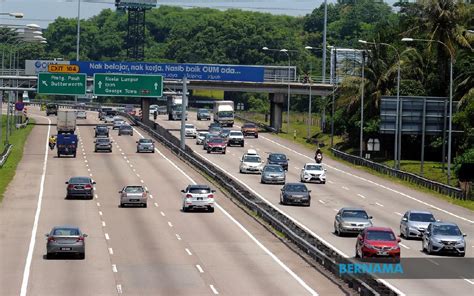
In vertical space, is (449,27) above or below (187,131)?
above

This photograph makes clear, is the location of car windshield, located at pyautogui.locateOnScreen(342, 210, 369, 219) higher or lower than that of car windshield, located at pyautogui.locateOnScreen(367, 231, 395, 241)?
lower

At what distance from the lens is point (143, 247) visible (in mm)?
50625

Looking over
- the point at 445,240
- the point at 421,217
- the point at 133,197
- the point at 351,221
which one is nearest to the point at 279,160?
the point at 133,197

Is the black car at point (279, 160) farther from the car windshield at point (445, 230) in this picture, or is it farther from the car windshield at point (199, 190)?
the car windshield at point (445, 230)

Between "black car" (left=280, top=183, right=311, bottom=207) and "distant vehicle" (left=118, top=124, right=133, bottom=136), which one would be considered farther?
"distant vehicle" (left=118, top=124, right=133, bottom=136)

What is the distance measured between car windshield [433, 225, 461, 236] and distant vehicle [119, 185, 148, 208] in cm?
2238

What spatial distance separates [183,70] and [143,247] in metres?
80.1

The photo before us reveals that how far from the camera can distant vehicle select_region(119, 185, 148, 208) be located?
6694cm

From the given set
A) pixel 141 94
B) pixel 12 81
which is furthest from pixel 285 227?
pixel 12 81

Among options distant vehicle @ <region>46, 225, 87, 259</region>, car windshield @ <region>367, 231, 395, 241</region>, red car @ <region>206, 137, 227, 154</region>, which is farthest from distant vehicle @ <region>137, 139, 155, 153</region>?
car windshield @ <region>367, 231, 395, 241</region>

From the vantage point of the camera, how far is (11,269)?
43.6 meters

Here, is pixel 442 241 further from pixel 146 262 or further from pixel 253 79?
pixel 253 79

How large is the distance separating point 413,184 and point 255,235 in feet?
99.2

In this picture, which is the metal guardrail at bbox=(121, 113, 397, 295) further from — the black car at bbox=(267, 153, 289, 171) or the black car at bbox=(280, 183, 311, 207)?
the black car at bbox=(267, 153, 289, 171)
